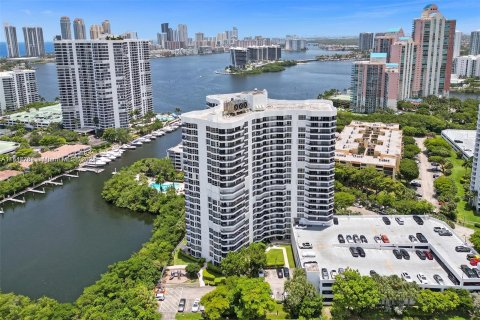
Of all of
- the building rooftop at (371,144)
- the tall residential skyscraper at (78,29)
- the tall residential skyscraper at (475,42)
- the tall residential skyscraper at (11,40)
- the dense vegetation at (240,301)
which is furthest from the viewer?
the tall residential skyscraper at (11,40)

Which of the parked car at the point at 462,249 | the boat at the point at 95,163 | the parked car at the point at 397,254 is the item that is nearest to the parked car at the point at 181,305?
the parked car at the point at 397,254

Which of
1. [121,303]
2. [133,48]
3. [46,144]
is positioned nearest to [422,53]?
[133,48]

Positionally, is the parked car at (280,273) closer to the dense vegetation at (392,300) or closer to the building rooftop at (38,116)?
the dense vegetation at (392,300)

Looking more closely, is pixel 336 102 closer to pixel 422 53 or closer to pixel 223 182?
pixel 422 53

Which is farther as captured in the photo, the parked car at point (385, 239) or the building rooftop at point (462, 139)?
the building rooftop at point (462, 139)

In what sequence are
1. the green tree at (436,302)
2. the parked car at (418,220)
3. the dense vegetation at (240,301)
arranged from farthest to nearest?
Result: the parked car at (418,220) < the green tree at (436,302) < the dense vegetation at (240,301)

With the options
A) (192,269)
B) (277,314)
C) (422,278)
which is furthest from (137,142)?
(422,278)
